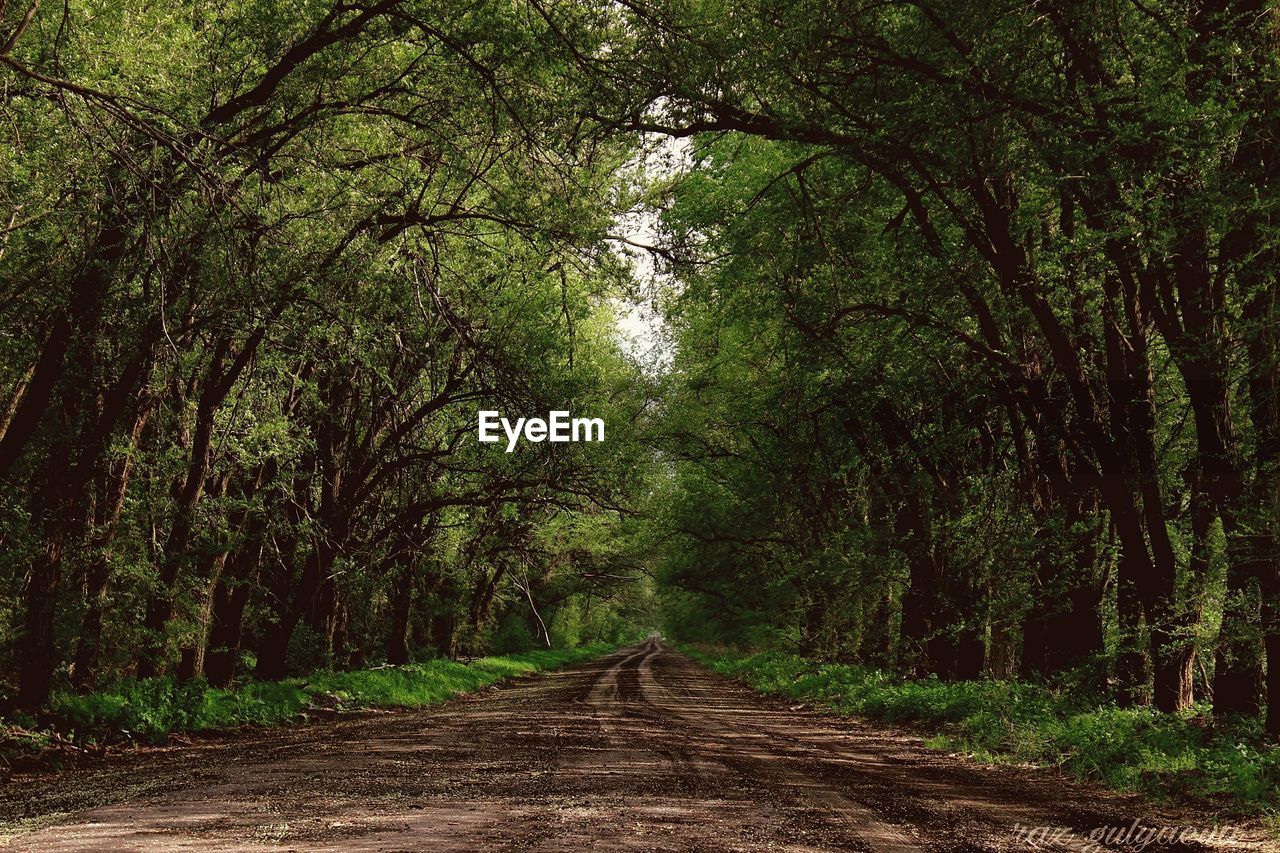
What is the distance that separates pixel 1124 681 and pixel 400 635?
71.1ft

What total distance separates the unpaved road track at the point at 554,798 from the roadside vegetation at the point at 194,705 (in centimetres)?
68

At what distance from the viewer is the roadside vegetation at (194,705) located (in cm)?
1073

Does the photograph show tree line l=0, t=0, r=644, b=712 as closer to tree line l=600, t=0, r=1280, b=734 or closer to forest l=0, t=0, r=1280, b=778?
forest l=0, t=0, r=1280, b=778

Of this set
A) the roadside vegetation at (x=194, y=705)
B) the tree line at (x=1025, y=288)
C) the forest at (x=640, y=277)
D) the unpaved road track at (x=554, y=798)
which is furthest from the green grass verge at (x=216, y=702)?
the tree line at (x=1025, y=288)

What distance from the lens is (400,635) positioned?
28.6m

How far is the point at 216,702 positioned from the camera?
14047 millimetres

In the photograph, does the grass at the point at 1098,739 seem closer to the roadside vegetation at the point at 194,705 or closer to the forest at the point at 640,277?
the forest at the point at 640,277

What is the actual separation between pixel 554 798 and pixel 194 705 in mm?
8572

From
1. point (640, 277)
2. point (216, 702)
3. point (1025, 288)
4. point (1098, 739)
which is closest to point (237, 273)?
point (640, 277)

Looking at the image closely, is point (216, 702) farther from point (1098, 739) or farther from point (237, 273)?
point (1098, 739)

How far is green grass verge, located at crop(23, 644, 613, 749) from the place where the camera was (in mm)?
11273

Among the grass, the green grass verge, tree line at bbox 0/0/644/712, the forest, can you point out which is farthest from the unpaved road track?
tree line at bbox 0/0/644/712

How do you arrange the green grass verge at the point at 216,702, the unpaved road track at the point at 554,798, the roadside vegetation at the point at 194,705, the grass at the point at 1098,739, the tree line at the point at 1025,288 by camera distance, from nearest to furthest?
1. the unpaved road track at the point at 554,798
2. the grass at the point at 1098,739
3. the tree line at the point at 1025,288
4. the roadside vegetation at the point at 194,705
5. the green grass verge at the point at 216,702

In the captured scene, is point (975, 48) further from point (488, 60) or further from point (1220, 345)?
point (488, 60)
